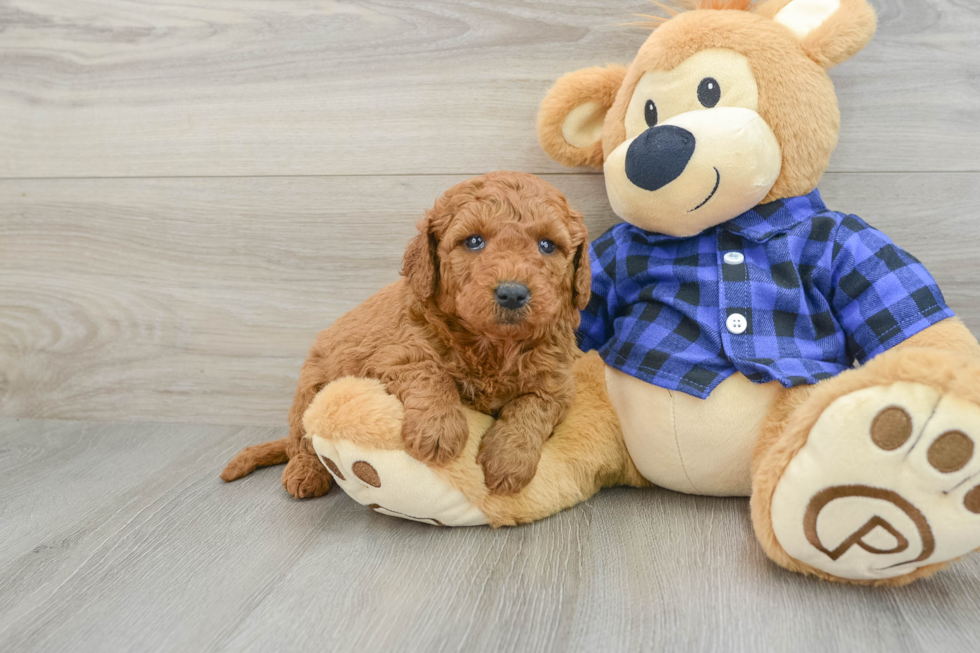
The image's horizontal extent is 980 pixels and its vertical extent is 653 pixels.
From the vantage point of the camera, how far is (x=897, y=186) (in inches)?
41.5

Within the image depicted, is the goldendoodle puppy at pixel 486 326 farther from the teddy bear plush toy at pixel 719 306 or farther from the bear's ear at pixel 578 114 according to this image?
the bear's ear at pixel 578 114

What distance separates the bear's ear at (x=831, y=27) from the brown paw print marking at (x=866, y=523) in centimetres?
55

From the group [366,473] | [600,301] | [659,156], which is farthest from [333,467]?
[659,156]

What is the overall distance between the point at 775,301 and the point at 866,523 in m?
0.31

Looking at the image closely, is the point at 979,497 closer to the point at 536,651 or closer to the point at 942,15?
the point at 536,651

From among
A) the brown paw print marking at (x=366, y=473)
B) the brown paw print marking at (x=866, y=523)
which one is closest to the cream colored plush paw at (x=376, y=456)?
the brown paw print marking at (x=366, y=473)

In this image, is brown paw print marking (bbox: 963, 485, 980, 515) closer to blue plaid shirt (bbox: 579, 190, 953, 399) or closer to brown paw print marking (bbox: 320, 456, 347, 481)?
blue plaid shirt (bbox: 579, 190, 953, 399)

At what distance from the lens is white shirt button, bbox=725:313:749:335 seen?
0.84m

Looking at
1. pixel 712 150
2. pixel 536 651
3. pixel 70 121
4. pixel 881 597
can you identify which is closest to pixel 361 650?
pixel 536 651

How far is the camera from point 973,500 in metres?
0.60

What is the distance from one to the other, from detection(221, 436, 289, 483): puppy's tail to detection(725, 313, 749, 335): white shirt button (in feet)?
2.33

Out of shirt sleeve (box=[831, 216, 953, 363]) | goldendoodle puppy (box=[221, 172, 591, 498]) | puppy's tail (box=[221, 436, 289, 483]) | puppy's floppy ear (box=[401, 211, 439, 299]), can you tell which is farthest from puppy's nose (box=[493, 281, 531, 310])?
puppy's tail (box=[221, 436, 289, 483])

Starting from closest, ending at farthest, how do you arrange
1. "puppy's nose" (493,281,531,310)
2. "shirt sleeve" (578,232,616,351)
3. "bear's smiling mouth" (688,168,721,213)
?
"puppy's nose" (493,281,531,310) < "bear's smiling mouth" (688,168,721,213) < "shirt sleeve" (578,232,616,351)

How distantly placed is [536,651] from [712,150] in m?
0.60
